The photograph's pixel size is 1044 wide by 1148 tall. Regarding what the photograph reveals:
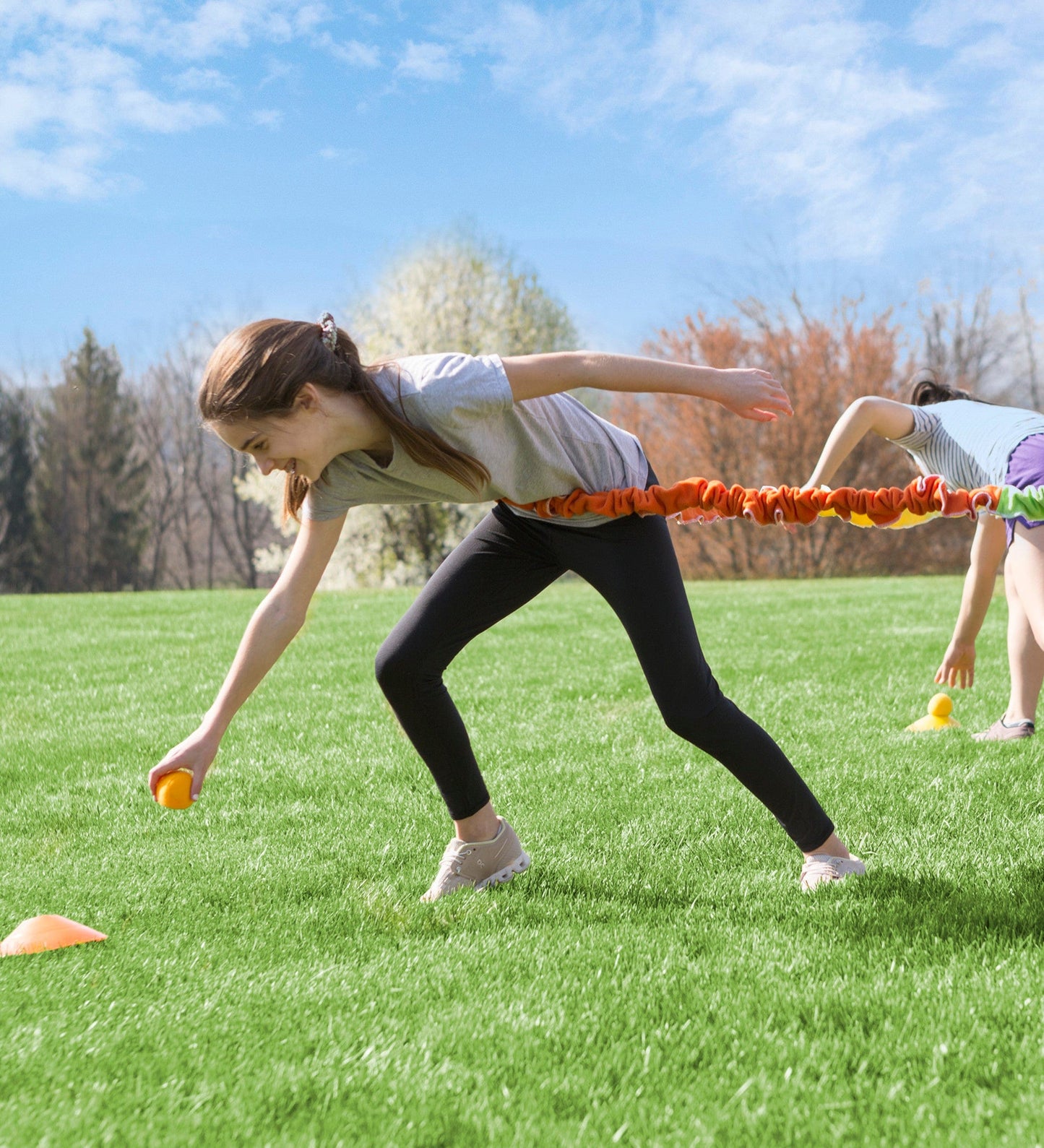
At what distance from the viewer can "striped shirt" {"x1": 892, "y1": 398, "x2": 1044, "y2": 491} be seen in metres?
3.66

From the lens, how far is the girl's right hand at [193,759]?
2625 millimetres

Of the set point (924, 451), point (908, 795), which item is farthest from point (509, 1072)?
point (924, 451)

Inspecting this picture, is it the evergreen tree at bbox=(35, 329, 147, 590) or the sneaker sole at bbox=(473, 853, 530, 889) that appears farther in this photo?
the evergreen tree at bbox=(35, 329, 147, 590)

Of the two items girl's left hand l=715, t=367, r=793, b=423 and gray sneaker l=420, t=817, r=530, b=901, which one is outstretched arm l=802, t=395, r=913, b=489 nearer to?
girl's left hand l=715, t=367, r=793, b=423

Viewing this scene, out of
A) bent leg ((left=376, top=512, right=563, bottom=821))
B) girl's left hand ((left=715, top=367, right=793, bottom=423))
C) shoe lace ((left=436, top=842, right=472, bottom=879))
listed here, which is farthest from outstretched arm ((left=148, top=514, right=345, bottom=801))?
girl's left hand ((left=715, top=367, right=793, bottom=423))

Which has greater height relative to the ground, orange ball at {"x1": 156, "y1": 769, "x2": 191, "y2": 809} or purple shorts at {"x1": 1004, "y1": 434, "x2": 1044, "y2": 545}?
purple shorts at {"x1": 1004, "y1": 434, "x2": 1044, "y2": 545}

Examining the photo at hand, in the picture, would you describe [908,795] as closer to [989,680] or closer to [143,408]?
[989,680]

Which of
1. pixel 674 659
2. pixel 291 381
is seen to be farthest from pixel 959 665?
pixel 291 381

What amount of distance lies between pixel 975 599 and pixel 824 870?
5.59 feet

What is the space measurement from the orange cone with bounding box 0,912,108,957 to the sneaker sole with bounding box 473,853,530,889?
110 centimetres

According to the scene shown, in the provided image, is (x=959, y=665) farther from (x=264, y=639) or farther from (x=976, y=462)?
(x=264, y=639)

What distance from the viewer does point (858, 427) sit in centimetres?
360

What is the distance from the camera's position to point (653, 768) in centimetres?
457

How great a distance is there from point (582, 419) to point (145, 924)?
1940mm
